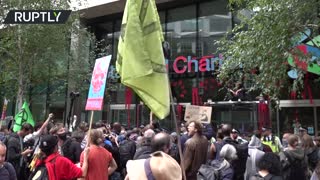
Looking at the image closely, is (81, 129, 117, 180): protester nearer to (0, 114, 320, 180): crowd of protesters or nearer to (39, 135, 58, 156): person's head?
(0, 114, 320, 180): crowd of protesters

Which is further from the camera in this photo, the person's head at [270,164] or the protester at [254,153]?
the protester at [254,153]

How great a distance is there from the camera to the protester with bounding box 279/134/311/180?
6598 mm

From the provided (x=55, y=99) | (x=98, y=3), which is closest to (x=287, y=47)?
(x=98, y=3)

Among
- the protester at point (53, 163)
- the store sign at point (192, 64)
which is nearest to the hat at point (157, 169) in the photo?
the protester at point (53, 163)

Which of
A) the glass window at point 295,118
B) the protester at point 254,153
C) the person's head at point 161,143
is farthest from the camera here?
the glass window at point 295,118

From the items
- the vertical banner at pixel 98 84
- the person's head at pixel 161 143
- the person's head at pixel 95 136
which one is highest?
Answer: the vertical banner at pixel 98 84

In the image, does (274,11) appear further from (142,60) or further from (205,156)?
(142,60)

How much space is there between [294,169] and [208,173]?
6.37 ft

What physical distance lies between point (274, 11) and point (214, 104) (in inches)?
412

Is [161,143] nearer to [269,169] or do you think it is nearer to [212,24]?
[269,169]

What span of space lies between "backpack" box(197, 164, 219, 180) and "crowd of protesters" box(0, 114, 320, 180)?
→ 1cm

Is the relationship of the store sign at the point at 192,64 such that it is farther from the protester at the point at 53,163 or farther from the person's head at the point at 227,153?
the protester at the point at 53,163

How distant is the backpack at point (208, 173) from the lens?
218 inches

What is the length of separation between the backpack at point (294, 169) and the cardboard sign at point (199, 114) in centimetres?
247
